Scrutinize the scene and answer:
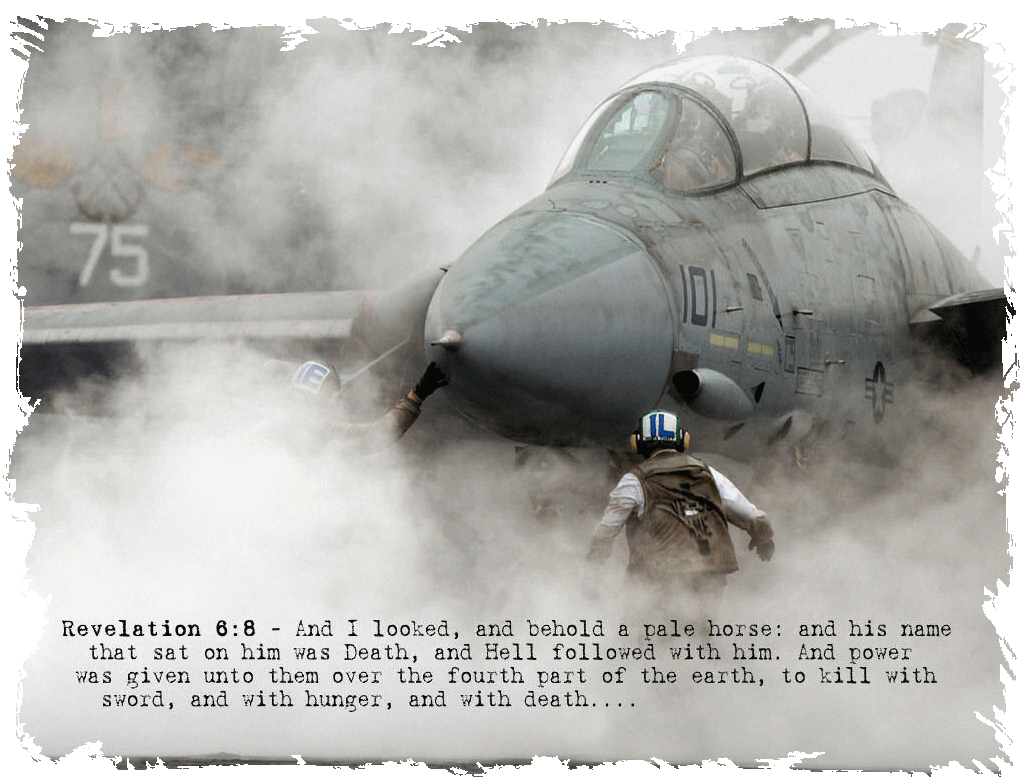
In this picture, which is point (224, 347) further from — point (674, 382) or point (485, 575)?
point (674, 382)

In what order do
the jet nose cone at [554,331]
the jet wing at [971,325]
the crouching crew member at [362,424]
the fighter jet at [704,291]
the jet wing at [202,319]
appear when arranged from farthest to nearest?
the jet wing at [202,319], the jet wing at [971,325], the crouching crew member at [362,424], the fighter jet at [704,291], the jet nose cone at [554,331]

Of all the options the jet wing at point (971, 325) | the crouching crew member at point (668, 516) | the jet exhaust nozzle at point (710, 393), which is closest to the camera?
the crouching crew member at point (668, 516)

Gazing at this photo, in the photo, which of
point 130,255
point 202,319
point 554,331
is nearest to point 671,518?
point 554,331

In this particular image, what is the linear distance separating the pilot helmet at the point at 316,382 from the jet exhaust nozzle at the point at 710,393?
5.73ft

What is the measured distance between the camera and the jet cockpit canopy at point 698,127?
627cm

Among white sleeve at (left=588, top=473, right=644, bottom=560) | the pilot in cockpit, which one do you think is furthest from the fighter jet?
white sleeve at (left=588, top=473, right=644, bottom=560)

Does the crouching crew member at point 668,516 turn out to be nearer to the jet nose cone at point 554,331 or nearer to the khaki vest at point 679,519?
the khaki vest at point 679,519

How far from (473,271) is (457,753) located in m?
1.96

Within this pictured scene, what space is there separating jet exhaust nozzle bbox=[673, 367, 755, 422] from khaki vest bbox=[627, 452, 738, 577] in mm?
282

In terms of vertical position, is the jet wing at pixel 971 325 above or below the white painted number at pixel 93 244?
below

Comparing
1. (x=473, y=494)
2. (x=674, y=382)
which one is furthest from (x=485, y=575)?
(x=674, y=382)

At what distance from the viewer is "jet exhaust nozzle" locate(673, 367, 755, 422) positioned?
5.62 metres

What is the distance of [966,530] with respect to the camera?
6.49 meters

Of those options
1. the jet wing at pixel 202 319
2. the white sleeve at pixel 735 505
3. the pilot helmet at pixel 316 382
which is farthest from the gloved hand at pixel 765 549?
the jet wing at pixel 202 319
